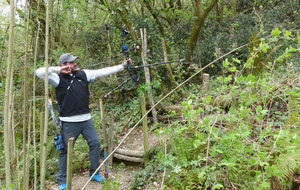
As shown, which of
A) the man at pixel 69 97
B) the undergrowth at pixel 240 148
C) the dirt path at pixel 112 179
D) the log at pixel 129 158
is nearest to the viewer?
the undergrowth at pixel 240 148

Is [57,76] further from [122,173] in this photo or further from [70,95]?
[122,173]

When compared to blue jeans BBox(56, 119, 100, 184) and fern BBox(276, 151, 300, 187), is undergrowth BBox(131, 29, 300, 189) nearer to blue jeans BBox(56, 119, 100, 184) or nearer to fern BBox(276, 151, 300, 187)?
fern BBox(276, 151, 300, 187)

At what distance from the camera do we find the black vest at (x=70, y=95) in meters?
3.49

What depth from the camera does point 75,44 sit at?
9164 millimetres

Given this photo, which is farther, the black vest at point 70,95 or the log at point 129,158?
the log at point 129,158

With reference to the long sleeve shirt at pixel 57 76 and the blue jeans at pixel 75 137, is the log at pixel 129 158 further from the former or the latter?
the long sleeve shirt at pixel 57 76

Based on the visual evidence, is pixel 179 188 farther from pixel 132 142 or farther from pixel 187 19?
pixel 187 19

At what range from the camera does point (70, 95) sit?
138 inches

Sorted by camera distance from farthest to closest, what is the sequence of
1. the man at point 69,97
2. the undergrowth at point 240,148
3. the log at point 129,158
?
the log at point 129,158, the man at point 69,97, the undergrowth at point 240,148

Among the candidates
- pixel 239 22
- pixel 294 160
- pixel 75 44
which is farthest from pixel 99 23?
pixel 294 160

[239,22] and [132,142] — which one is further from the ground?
[239,22]

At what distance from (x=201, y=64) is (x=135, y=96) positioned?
2.26 metres

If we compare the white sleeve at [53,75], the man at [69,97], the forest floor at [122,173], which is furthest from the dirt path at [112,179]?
the white sleeve at [53,75]

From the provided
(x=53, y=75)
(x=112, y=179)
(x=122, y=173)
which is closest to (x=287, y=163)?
(x=112, y=179)
